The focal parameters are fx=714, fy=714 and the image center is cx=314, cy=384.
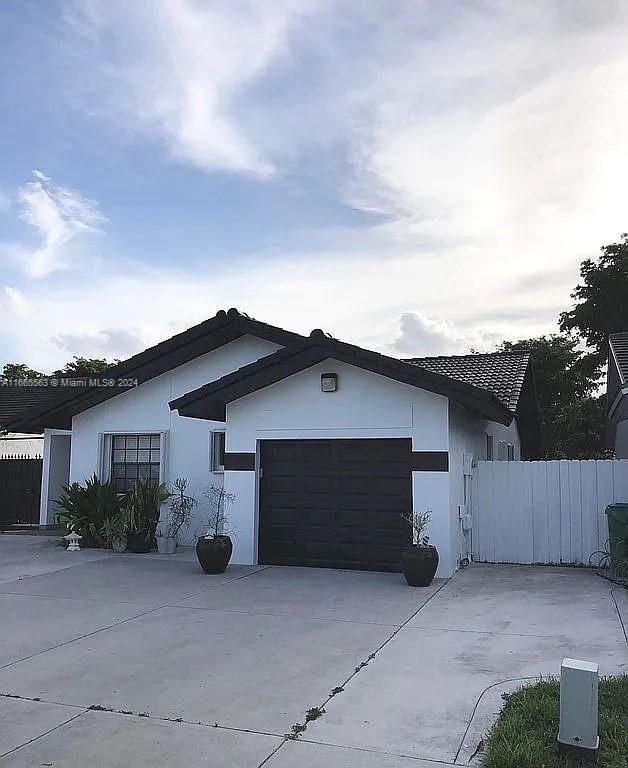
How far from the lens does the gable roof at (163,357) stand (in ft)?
46.1

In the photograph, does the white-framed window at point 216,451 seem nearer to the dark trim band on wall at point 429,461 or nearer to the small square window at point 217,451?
the small square window at point 217,451

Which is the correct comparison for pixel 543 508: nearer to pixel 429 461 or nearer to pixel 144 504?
pixel 429 461

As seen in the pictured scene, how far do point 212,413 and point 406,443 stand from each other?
3.69 metres

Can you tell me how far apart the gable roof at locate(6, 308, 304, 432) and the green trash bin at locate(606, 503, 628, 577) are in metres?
6.33

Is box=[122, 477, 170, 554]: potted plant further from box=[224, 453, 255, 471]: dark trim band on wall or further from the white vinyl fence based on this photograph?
the white vinyl fence

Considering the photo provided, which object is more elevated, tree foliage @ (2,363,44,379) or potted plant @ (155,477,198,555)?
tree foliage @ (2,363,44,379)

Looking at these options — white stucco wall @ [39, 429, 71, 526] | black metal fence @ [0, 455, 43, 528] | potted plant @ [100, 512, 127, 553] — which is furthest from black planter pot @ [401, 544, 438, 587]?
black metal fence @ [0, 455, 43, 528]

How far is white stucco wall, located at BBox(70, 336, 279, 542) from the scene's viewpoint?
14.4 metres

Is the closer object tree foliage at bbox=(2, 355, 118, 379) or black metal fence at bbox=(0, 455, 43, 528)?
black metal fence at bbox=(0, 455, 43, 528)

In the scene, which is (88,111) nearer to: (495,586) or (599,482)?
(495,586)

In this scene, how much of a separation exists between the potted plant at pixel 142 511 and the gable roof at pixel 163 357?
229 cm

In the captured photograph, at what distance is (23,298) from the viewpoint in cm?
1708

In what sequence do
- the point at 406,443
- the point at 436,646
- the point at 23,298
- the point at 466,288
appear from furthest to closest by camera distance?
the point at 23,298 → the point at 466,288 → the point at 406,443 → the point at 436,646

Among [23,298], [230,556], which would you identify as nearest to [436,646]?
[230,556]
